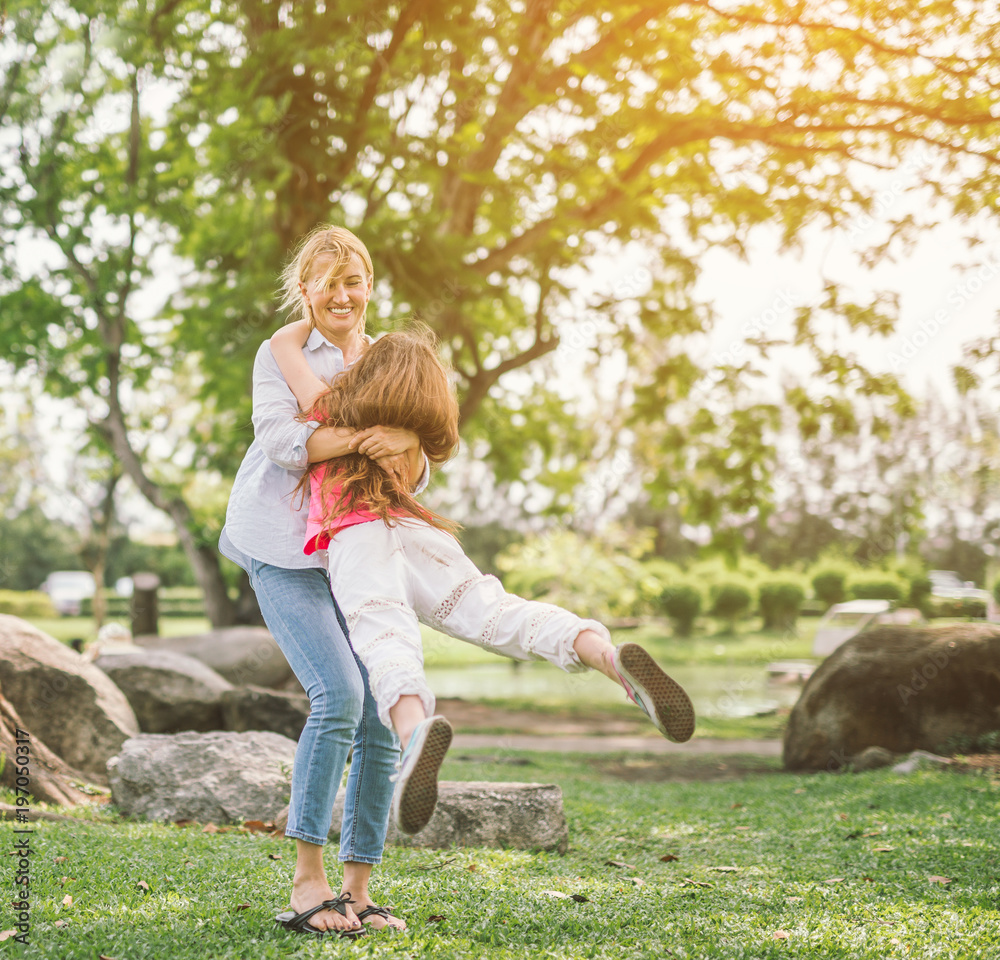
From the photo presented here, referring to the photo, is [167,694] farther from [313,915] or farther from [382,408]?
[382,408]

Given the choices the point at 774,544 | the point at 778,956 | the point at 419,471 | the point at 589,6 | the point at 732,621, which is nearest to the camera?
the point at 778,956

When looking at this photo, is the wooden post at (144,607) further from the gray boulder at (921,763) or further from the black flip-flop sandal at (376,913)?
the black flip-flop sandal at (376,913)

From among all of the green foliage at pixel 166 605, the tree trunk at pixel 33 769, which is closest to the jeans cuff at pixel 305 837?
the tree trunk at pixel 33 769

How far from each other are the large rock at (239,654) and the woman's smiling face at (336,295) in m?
7.60

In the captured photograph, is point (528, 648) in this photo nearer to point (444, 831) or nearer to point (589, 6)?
point (444, 831)

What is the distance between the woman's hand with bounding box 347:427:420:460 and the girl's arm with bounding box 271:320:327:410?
0.20m

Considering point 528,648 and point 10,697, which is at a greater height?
point 528,648

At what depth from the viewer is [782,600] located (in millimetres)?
26594

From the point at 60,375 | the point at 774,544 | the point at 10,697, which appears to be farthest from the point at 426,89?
the point at 774,544

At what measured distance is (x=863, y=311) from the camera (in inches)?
352

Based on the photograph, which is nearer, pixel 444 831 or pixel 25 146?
pixel 444 831

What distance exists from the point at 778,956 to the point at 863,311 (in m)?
7.58

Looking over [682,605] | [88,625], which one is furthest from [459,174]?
[88,625]

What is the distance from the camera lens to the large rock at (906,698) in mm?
7227
